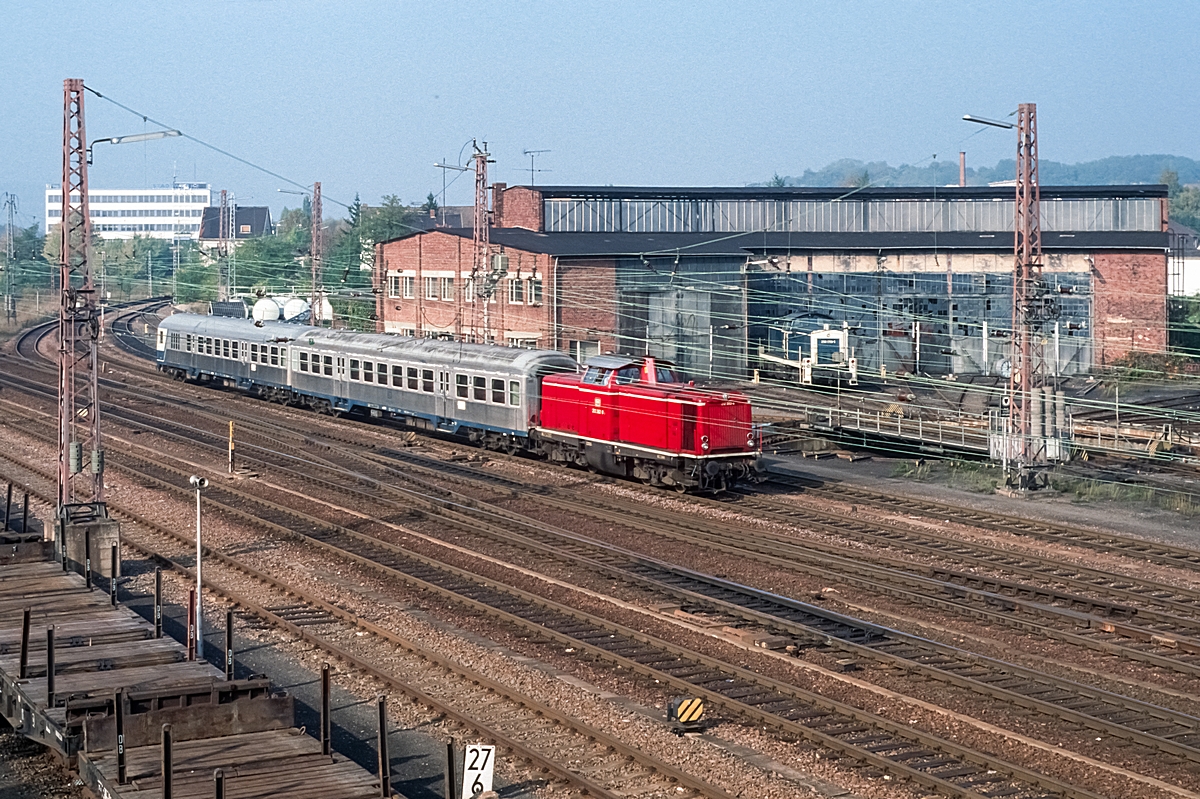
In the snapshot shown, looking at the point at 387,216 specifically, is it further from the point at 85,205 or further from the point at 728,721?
the point at 728,721

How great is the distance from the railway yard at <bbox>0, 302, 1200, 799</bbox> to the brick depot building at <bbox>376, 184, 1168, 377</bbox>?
23.0 m

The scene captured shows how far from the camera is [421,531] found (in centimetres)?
2594

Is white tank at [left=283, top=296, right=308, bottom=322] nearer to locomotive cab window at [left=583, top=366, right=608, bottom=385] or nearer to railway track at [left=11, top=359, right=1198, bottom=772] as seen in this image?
locomotive cab window at [left=583, top=366, right=608, bottom=385]

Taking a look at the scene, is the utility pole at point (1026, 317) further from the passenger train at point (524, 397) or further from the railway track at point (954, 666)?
the railway track at point (954, 666)

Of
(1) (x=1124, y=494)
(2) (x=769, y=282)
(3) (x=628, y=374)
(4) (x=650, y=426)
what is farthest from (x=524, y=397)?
(2) (x=769, y=282)

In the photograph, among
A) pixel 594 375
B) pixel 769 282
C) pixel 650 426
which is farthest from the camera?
pixel 769 282

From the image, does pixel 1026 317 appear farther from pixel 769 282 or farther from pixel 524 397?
pixel 769 282

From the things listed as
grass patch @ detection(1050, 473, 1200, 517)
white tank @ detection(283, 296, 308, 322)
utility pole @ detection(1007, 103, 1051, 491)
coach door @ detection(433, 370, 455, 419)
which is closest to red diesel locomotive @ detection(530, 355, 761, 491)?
coach door @ detection(433, 370, 455, 419)

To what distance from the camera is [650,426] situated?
30125 mm

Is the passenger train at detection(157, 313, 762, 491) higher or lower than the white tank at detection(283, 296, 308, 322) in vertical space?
lower

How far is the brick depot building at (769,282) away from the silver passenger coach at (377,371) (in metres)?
8.43

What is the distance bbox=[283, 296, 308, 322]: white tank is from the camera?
6906cm

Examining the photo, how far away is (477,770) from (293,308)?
60.9 metres

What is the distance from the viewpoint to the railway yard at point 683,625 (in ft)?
44.1
